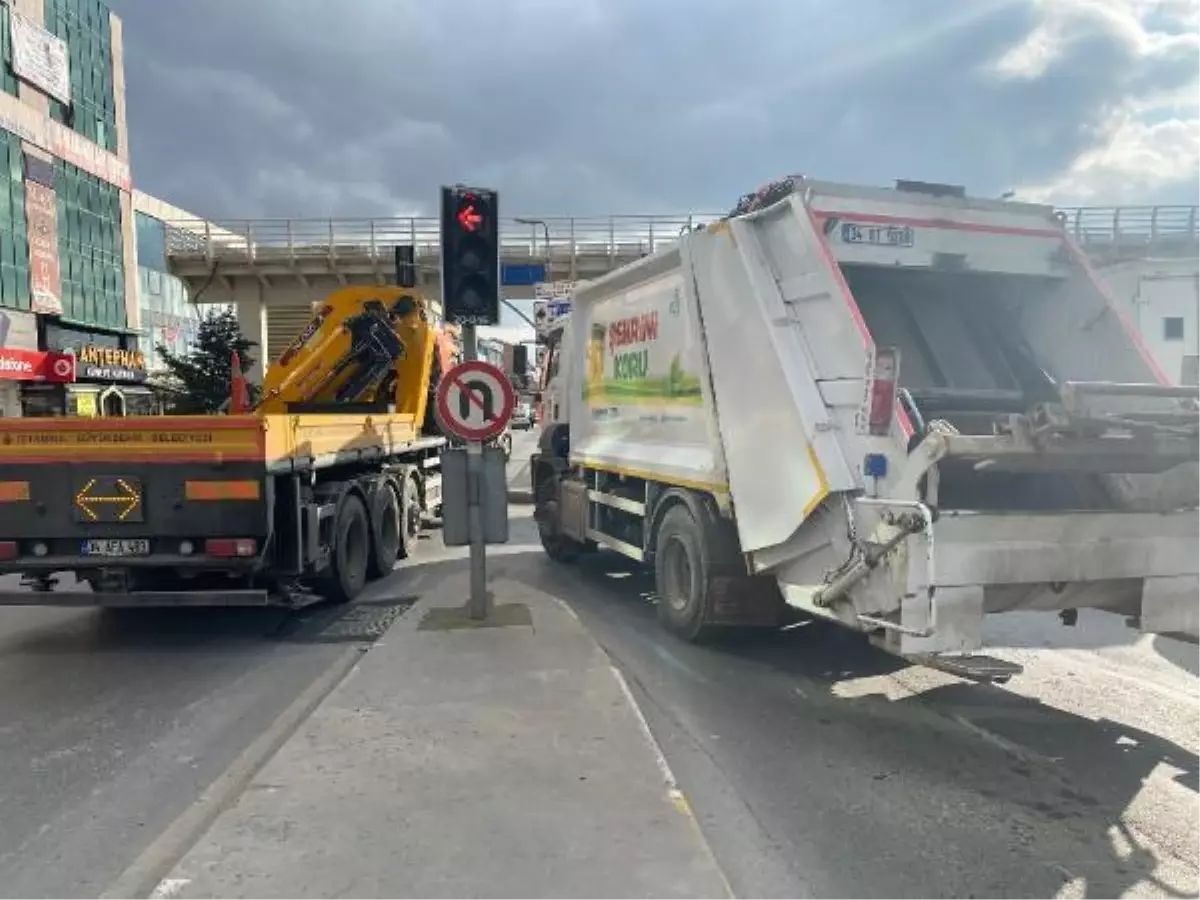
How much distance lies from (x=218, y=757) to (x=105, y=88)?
1679 inches

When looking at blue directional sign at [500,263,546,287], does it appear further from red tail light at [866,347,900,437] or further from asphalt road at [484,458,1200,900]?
red tail light at [866,347,900,437]

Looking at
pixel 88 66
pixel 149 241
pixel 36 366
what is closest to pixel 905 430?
pixel 36 366

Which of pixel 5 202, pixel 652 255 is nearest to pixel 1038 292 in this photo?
pixel 652 255

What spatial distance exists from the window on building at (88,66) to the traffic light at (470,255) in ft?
117

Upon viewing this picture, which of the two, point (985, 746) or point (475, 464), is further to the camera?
point (475, 464)

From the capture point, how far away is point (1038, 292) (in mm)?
6336

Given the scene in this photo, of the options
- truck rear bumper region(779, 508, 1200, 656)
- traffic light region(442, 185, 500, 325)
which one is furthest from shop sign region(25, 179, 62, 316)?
truck rear bumper region(779, 508, 1200, 656)

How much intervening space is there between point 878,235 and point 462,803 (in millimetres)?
4097

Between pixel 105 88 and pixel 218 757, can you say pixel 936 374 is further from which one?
pixel 105 88

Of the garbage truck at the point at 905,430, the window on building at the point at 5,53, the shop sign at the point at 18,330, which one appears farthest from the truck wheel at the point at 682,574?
the window on building at the point at 5,53

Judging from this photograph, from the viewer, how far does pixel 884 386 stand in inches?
190

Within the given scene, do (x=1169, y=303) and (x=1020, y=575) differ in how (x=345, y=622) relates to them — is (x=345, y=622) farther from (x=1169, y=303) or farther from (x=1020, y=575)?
(x=1169, y=303)

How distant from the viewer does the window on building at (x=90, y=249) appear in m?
36.2

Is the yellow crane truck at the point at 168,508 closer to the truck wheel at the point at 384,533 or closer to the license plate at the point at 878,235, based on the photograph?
the truck wheel at the point at 384,533
